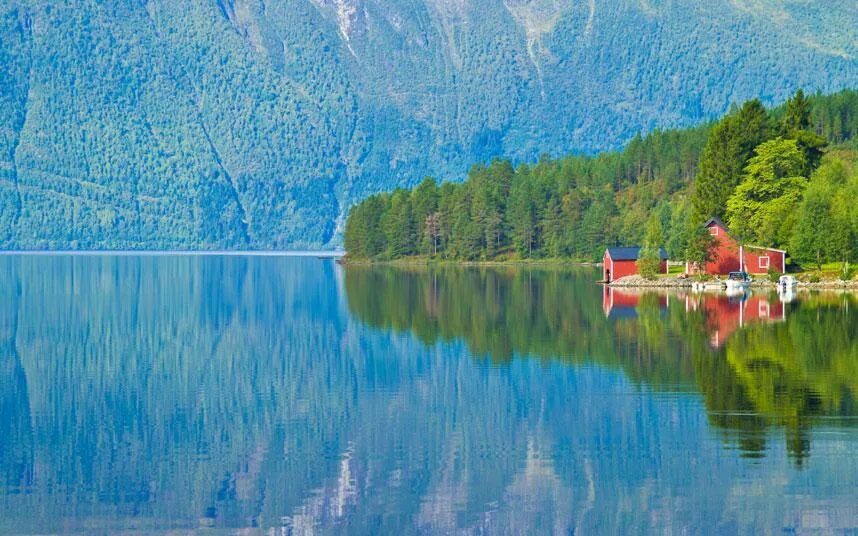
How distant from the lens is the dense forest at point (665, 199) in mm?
101000

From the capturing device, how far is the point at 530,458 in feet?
93.4

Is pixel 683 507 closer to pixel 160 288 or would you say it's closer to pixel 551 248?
pixel 160 288

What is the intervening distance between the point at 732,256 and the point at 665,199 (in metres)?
56.0

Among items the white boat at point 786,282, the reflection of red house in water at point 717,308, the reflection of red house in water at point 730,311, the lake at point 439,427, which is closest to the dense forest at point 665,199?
the white boat at point 786,282

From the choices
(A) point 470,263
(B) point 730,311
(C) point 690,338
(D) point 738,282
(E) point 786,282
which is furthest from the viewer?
(A) point 470,263

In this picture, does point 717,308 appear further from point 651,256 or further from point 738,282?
point 651,256

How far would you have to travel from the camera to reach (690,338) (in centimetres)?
5262

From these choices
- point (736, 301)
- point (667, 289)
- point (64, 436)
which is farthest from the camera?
point (667, 289)

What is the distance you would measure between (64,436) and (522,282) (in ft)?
252

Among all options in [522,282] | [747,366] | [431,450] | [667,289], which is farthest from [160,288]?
[431,450]

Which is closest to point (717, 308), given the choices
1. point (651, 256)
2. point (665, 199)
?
point (651, 256)

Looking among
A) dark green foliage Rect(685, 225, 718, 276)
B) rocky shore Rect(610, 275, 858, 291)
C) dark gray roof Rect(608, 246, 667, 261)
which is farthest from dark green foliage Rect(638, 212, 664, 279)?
dark green foliage Rect(685, 225, 718, 276)

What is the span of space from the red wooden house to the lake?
124 ft

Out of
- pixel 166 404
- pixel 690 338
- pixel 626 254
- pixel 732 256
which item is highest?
pixel 626 254
